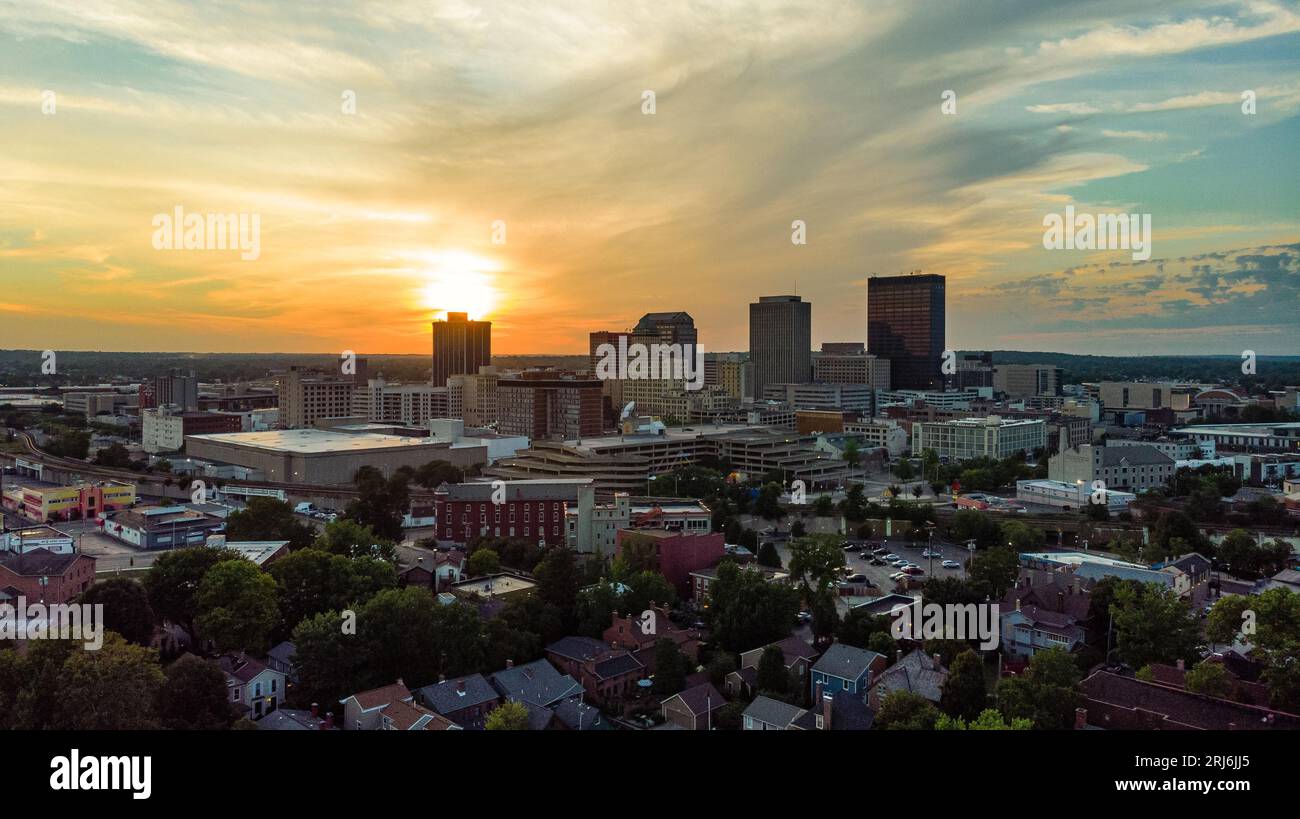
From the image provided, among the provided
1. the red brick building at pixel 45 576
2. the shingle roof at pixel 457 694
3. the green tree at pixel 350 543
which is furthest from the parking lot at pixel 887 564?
the red brick building at pixel 45 576

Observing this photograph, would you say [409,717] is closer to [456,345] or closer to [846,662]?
[846,662]

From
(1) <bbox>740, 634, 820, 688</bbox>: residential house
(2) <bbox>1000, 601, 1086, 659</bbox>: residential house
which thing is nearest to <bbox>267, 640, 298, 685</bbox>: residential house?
(1) <bbox>740, 634, 820, 688</bbox>: residential house

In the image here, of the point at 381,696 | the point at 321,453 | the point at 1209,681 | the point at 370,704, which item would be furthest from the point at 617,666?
the point at 321,453
